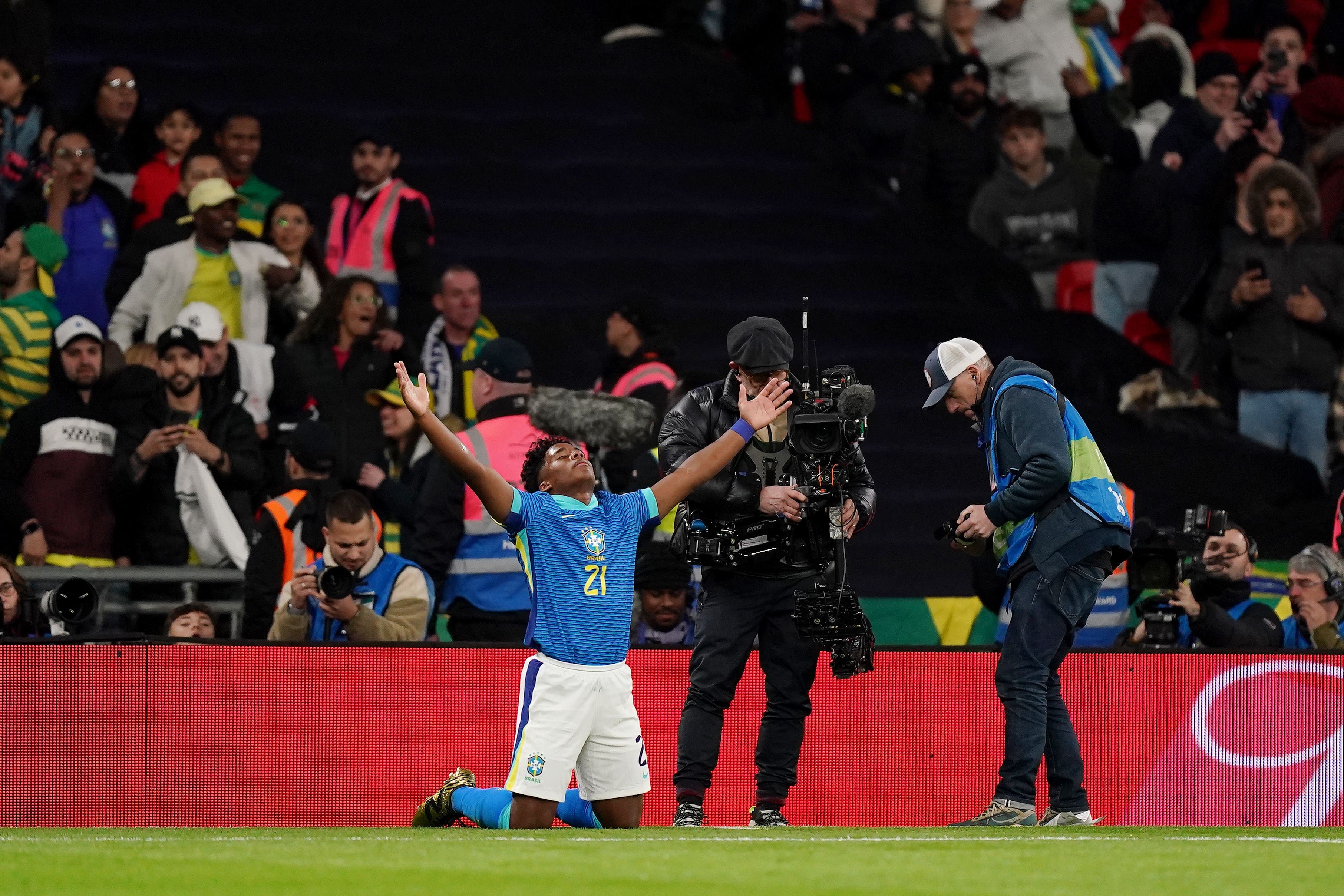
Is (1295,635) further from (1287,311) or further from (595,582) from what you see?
(595,582)

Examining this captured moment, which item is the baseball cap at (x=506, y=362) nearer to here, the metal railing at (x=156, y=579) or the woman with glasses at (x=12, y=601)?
Result: the metal railing at (x=156, y=579)

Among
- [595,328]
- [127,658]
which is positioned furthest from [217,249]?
[127,658]

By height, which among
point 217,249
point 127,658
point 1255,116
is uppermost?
point 1255,116

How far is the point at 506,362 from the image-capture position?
472 inches

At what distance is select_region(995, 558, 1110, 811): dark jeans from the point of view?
877cm

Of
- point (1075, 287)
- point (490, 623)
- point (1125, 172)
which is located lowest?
point (490, 623)

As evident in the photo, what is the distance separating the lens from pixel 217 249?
46.6 ft

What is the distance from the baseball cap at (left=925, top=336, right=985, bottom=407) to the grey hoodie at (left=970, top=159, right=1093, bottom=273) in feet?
24.7

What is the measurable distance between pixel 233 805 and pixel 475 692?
1262mm

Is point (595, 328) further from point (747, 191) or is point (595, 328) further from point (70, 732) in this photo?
point (70, 732)

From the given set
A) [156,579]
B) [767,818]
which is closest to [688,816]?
[767,818]

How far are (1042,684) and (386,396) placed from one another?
5838 millimetres

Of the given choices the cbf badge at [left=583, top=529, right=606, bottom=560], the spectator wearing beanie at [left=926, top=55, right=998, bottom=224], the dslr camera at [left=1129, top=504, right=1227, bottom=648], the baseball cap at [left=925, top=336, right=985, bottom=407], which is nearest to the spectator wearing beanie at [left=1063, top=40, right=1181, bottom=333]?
the spectator wearing beanie at [left=926, top=55, right=998, bottom=224]

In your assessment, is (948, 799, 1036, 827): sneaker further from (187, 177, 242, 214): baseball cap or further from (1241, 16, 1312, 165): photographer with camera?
(1241, 16, 1312, 165): photographer with camera
